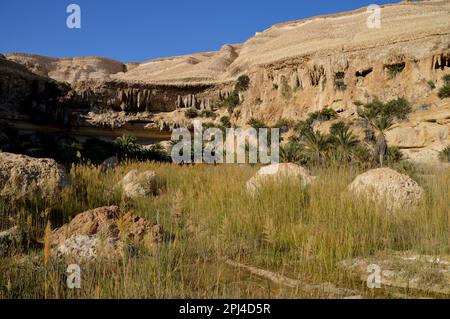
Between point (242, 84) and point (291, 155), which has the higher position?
point (242, 84)

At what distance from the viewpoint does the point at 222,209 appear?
4176mm

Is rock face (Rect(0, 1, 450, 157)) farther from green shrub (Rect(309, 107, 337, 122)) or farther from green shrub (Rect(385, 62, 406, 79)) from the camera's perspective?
green shrub (Rect(309, 107, 337, 122))

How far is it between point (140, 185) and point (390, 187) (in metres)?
3.76

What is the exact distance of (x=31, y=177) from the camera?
5375 millimetres

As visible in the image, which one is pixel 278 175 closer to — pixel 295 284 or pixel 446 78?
pixel 295 284

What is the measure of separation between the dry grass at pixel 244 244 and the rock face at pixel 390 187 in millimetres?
192

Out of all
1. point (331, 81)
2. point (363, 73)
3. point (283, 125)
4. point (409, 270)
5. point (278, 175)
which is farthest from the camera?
point (331, 81)

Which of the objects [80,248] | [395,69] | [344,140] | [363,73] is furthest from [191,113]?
[80,248]

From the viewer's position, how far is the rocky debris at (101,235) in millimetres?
2781

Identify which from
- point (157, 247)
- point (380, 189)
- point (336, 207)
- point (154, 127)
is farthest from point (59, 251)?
point (154, 127)

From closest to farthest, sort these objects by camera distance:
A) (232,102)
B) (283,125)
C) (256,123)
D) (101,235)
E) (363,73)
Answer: (101,235)
(283,125)
(363,73)
(256,123)
(232,102)

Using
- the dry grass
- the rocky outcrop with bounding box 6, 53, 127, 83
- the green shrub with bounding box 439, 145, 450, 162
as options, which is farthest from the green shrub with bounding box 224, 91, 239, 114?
the rocky outcrop with bounding box 6, 53, 127, 83
